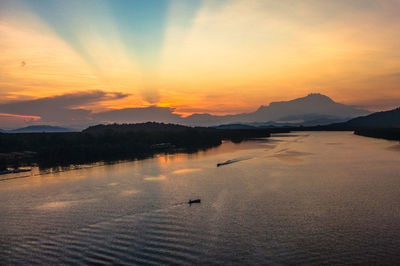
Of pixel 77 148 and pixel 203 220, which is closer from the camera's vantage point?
pixel 203 220

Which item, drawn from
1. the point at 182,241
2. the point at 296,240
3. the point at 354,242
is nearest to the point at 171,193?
the point at 182,241

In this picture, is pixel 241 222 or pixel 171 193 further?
pixel 171 193

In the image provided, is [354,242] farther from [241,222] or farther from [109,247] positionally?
[109,247]

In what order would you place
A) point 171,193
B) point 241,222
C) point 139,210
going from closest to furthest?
point 241,222
point 139,210
point 171,193

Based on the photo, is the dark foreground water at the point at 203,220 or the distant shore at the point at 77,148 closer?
the dark foreground water at the point at 203,220

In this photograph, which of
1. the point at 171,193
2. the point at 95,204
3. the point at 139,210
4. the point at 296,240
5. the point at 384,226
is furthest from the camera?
the point at 171,193

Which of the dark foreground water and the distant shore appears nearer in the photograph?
the dark foreground water

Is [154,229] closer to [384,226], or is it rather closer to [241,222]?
[241,222]
